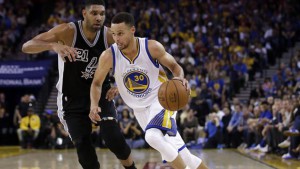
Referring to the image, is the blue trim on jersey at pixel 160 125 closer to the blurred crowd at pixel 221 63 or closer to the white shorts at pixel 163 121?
the white shorts at pixel 163 121

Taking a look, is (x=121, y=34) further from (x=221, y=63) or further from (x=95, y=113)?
(x=221, y=63)

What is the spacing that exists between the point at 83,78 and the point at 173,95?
115 centimetres

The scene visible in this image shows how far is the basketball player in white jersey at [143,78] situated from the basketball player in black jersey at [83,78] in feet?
0.98

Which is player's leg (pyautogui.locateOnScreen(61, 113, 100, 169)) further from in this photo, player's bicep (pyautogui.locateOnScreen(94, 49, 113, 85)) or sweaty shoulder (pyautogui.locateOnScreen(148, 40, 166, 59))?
sweaty shoulder (pyautogui.locateOnScreen(148, 40, 166, 59))

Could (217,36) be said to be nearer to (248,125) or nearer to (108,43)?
(248,125)

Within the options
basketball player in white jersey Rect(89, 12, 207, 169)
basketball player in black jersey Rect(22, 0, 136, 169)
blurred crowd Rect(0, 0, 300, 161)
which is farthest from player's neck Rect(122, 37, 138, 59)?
blurred crowd Rect(0, 0, 300, 161)

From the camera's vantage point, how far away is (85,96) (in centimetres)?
629

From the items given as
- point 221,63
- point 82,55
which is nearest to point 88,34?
point 82,55

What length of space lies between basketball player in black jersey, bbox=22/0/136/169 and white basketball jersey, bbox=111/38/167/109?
1.00 feet

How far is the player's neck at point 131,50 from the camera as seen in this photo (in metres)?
6.01

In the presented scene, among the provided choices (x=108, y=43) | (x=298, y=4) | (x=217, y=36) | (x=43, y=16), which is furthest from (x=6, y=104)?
(x=108, y=43)

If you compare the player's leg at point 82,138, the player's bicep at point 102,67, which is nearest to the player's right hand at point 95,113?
the player's bicep at point 102,67

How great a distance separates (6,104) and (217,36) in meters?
7.33

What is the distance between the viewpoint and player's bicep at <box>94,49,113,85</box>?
5.90m
